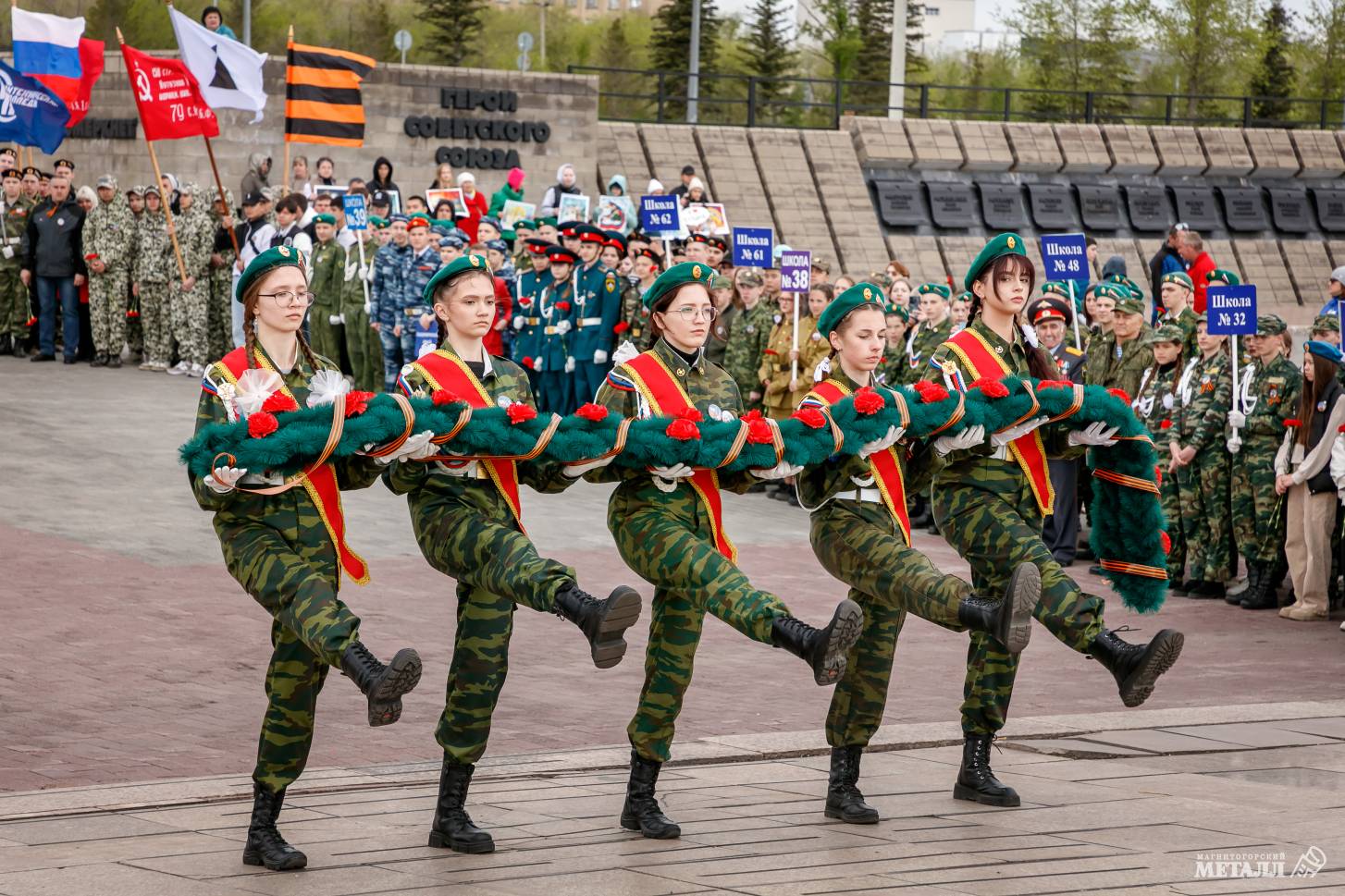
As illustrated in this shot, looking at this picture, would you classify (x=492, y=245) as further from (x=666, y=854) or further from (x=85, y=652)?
(x=666, y=854)

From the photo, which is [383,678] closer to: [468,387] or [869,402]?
[468,387]

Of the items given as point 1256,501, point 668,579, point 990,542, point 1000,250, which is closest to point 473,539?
point 668,579

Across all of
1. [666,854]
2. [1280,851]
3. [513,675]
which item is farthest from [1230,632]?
[666,854]

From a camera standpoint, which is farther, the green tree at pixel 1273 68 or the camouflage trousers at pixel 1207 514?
the green tree at pixel 1273 68

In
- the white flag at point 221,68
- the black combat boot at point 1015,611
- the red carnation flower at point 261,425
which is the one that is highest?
the white flag at point 221,68

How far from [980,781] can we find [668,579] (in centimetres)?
163

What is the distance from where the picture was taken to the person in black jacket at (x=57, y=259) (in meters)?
21.2

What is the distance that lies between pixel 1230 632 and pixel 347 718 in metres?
5.91

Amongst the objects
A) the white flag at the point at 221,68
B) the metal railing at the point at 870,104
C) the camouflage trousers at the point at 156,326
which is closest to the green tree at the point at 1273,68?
the metal railing at the point at 870,104

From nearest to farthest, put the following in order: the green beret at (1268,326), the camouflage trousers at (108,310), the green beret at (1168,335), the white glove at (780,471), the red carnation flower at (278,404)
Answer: the red carnation flower at (278,404), the white glove at (780,471), the green beret at (1268,326), the green beret at (1168,335), the camouflage trousers at (108,310)

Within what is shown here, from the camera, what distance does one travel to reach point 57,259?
2127cm

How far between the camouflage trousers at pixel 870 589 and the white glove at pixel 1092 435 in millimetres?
932

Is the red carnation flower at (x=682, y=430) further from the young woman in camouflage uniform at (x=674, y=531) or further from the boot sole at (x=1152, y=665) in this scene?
the boot sole at (x=1152, y=665)

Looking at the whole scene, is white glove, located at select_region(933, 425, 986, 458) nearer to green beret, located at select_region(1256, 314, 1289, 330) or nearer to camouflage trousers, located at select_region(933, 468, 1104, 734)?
camouflage trousers, located at select_region(933, 468, 1104, 734)
